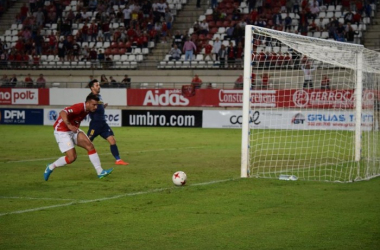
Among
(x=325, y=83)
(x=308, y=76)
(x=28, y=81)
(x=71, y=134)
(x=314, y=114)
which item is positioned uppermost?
(x=308, y=76)

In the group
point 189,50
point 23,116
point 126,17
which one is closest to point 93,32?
point 126,17

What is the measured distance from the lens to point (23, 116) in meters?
39.2

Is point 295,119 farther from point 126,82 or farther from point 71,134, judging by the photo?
point 71,134

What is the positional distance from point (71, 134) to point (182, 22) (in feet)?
100

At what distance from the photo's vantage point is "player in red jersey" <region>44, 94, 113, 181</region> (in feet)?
46.3

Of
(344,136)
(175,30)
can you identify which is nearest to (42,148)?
(344,136)

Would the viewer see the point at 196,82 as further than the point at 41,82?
No

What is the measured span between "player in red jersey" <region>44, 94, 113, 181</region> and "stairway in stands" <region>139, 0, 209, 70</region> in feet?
89.0

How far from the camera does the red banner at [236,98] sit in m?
31.7

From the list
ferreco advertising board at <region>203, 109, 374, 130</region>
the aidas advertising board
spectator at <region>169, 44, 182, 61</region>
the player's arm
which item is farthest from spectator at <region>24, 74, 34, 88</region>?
the player's arm

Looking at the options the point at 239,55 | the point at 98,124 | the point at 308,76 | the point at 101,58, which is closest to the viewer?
the point at 98,124

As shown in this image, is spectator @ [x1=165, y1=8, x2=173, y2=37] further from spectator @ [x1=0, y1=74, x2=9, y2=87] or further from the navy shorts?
the navy shorts

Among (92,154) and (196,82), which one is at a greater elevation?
(196,82)

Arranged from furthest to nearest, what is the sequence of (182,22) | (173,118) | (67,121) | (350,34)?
(182,22)
(350,34)
(173,118)
(67,121)
